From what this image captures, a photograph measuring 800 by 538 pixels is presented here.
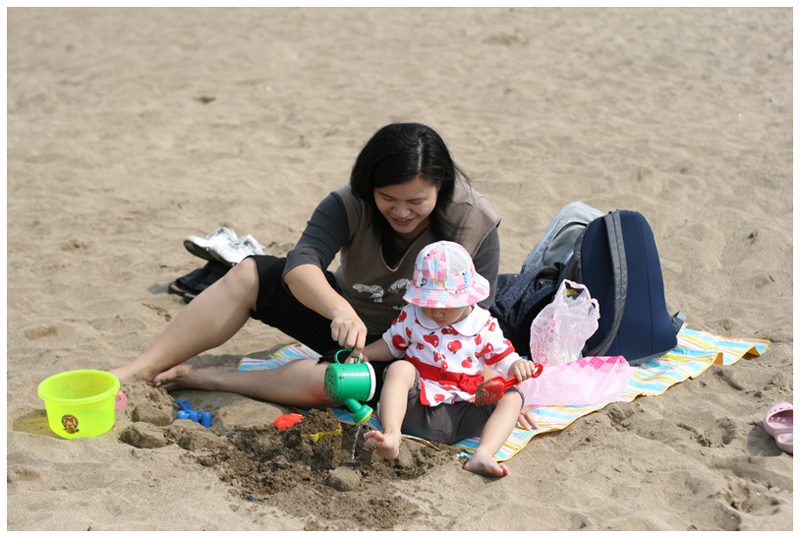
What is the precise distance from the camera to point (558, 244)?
3463 mm

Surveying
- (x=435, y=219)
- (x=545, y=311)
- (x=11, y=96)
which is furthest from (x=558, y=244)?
(x=11, y=96)

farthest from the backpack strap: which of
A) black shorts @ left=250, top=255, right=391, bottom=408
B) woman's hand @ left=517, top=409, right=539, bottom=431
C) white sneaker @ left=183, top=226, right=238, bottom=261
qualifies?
white sneaker @ left=183, top=226, right=238, bottom=261

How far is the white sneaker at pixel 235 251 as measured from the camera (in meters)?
3.86

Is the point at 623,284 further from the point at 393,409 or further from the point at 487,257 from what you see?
the point at 393,409

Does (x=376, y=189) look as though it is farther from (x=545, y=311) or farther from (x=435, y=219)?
(x=545, y=311)

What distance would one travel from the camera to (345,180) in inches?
224

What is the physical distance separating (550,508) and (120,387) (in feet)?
5.60

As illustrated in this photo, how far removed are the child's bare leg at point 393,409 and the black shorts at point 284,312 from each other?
39 centimetres

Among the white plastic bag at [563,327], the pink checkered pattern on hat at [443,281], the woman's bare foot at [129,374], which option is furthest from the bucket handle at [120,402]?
the white plastic bag at [563,327]

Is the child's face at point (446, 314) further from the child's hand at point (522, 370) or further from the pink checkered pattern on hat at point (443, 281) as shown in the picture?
the child's hand at point (522, 370)

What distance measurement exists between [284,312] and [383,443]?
2.81 ft

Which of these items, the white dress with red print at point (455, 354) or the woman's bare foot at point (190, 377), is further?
the woman's bare foot at point (190, 377)

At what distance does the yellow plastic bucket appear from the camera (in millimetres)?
2459

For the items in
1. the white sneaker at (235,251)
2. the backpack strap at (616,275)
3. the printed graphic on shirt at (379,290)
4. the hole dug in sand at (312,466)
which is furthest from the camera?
the white sneaker at (235,251)
